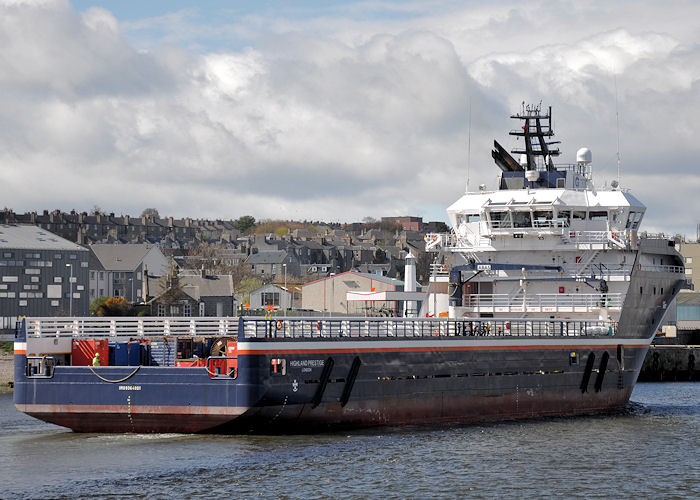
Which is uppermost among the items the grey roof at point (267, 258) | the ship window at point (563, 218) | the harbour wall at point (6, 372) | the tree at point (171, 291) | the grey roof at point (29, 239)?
the grey roof at point (267, 258)

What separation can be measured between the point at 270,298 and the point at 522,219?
70.0 metres

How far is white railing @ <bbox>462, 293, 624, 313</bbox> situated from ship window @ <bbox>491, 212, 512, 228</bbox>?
2.81 metres

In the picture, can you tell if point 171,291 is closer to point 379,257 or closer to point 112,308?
point 112,308

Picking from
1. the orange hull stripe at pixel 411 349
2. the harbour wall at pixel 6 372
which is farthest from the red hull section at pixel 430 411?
the harbour wall at pixel 6 372

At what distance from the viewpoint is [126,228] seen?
7628 inches

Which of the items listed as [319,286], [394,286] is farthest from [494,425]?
[319,286]

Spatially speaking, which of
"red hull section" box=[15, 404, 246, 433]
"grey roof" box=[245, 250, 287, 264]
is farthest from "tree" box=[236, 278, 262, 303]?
"red hull section" box=[15, 404, 246, 433]

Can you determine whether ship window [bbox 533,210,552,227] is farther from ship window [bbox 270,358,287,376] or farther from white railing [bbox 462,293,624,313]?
ship window [bbox 270,358,287,376]

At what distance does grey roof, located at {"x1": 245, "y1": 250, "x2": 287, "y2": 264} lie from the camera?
158750mm

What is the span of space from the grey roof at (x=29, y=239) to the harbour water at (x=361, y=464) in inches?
2062

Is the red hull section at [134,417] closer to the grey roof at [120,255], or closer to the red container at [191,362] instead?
the red container at [191,362]

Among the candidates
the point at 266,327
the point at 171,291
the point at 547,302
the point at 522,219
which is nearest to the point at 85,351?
the point at 266,327

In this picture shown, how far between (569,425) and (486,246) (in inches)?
352

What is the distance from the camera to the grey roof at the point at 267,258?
15875 centimetres
